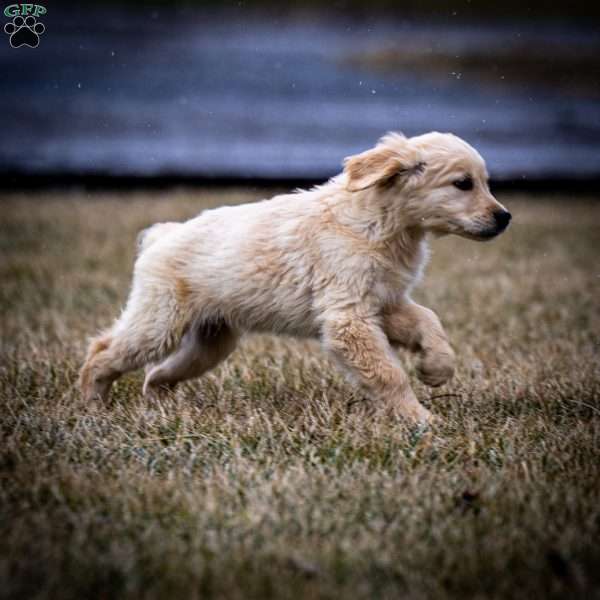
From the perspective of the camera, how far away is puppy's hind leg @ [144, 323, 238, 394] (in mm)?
3549

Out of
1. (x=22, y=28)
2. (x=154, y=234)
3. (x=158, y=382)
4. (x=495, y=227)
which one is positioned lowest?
(x=158, y=382)

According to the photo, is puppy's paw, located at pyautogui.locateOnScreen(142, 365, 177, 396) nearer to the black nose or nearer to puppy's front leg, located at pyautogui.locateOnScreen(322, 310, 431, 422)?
puppy's front leg, located at pyautogui.locateOnScreen(322, 310, 431, 422)

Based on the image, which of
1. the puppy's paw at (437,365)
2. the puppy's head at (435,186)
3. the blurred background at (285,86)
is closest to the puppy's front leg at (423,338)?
the puppy's paw at (437,365)

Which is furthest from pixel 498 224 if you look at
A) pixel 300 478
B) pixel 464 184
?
pixel 300 478

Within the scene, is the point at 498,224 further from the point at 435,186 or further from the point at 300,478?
the point at 300,478

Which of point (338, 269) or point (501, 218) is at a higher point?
point (501, 218)

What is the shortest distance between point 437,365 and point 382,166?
703 mm

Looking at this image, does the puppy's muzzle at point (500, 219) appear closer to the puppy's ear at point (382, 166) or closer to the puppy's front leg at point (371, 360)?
the puppy's ear at point (382, 166)

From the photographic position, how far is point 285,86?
10500mm

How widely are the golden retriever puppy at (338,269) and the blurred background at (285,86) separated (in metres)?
6.45

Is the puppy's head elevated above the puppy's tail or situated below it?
above

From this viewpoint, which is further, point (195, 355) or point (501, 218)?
point (195, 355)

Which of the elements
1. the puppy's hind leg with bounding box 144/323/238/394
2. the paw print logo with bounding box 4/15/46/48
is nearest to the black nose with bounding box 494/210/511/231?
the puppy's hind leg with bounding box 144/323/238/394

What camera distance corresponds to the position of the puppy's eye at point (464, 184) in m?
3.16
